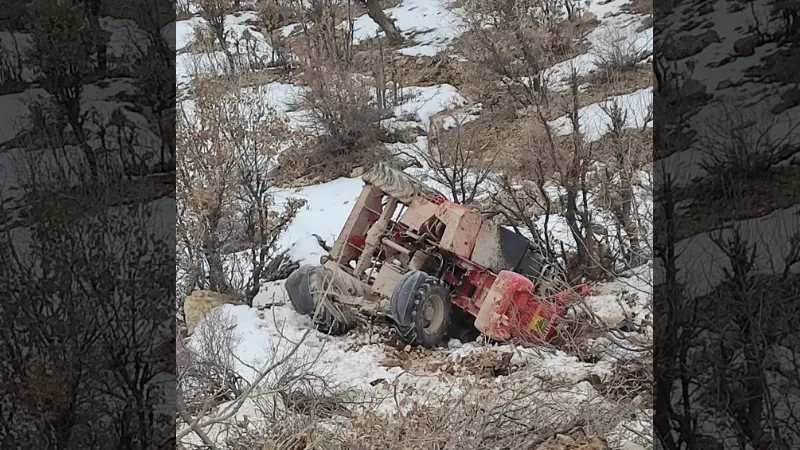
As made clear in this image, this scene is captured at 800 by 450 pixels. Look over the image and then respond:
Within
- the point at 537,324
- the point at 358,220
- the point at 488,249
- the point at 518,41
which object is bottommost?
the point at 537,324

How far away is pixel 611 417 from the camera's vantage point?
68.5 inches

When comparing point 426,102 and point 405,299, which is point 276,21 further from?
point 405,299

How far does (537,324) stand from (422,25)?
3.27m

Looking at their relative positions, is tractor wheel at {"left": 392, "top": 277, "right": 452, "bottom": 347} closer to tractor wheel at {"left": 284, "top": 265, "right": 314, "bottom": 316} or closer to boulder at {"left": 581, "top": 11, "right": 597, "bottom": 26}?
tractor wheel at {"left": 284, "top": 265, "right": 314, "bottom": 316}

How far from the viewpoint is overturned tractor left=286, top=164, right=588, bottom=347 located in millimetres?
2688

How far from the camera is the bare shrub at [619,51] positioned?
425cm

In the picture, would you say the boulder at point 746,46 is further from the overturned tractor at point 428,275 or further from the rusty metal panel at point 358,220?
the rusty metal panel at point 358,220

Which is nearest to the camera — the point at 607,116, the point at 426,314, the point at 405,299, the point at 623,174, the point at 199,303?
the point at 405,299

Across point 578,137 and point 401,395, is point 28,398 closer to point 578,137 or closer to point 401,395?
point 401,395

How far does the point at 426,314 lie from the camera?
2795mm

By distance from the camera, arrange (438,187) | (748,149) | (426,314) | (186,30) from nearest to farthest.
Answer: (748,149) → (426,314) → (438,187) → (186,30)

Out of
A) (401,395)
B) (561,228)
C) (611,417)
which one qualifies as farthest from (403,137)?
(611,417)

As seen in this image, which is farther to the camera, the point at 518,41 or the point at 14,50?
the point at 518,41

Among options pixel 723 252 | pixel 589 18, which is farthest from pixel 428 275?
pixel 589 18
